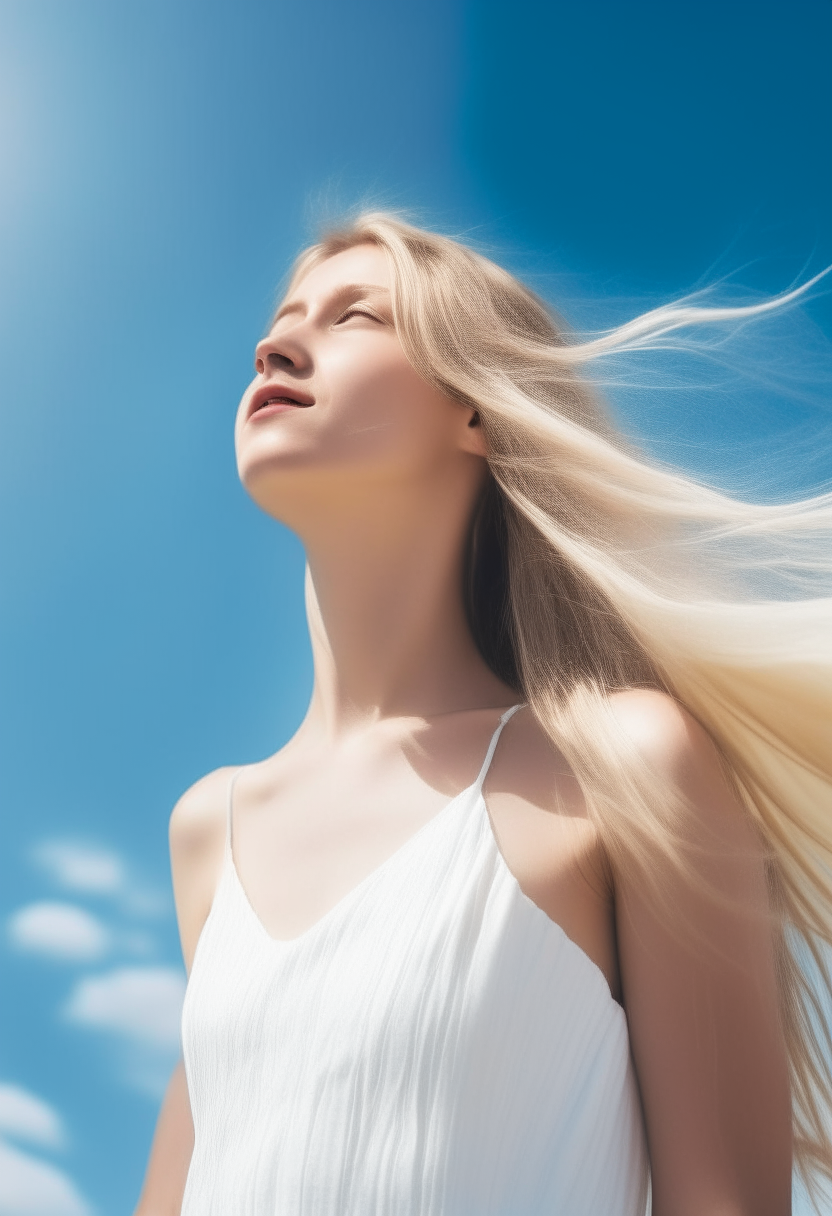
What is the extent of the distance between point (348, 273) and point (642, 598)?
903mm

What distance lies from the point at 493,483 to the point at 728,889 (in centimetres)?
93

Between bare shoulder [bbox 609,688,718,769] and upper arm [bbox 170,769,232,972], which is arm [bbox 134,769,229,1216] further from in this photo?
bare shoulder [bbox 609,688,718,769]

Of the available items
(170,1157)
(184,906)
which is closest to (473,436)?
(184,906)

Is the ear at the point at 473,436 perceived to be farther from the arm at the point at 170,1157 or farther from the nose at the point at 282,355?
the arm at the point at 170,1157

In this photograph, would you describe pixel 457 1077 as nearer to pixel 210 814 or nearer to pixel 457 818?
pixel 457 818

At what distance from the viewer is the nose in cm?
205

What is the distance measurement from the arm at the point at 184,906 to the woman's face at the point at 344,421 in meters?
0.66

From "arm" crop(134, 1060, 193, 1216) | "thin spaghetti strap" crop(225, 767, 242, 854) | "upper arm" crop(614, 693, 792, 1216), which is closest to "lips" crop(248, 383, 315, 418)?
"thin spaghetti strap" crop(225, 767, 242, 854)

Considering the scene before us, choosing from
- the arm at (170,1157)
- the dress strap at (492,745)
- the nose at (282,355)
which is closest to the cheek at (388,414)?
the nose at (282,355)

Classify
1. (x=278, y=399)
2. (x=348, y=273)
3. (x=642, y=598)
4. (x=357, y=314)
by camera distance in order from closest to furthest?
(x=642, y=598), (x=278, y=399), (x=357, y=314), (x=348, y=273)

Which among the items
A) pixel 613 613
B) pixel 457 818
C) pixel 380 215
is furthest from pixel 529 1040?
pixel 380 215

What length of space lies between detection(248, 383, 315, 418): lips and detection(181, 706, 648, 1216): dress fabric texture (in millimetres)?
772

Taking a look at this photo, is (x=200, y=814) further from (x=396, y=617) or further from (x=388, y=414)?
(x=388, y=414)

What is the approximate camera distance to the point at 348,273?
2.26 m
